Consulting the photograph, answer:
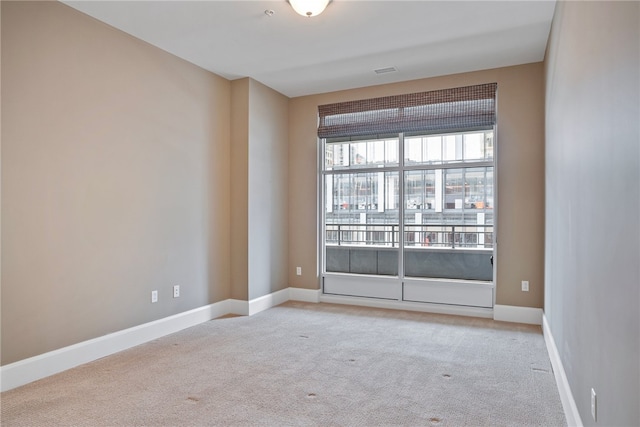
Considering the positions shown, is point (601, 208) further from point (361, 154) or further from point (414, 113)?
point (361, 154)

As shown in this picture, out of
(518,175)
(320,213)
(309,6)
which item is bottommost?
(320,213)

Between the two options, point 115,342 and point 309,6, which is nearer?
point 309,6

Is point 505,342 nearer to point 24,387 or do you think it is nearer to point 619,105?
point 619,105

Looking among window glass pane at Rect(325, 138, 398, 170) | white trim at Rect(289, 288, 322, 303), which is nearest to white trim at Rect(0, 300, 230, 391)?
white trim at Rect(289, 288, 322, 303)

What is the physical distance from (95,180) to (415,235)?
3538 mm

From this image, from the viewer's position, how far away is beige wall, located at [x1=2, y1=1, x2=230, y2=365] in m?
2.73

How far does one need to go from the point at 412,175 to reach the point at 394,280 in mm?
1330

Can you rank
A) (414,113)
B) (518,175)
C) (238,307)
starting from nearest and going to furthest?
(518,175) < (238,307) < (414,113)

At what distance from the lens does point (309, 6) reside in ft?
9.62

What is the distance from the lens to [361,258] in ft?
Answer: 17.6

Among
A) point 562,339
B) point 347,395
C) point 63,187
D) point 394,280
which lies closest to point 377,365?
point 347,395

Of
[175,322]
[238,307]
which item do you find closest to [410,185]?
[238,307]

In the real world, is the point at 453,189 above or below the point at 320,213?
above

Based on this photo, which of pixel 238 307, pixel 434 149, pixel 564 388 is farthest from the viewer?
pixel 434 149
